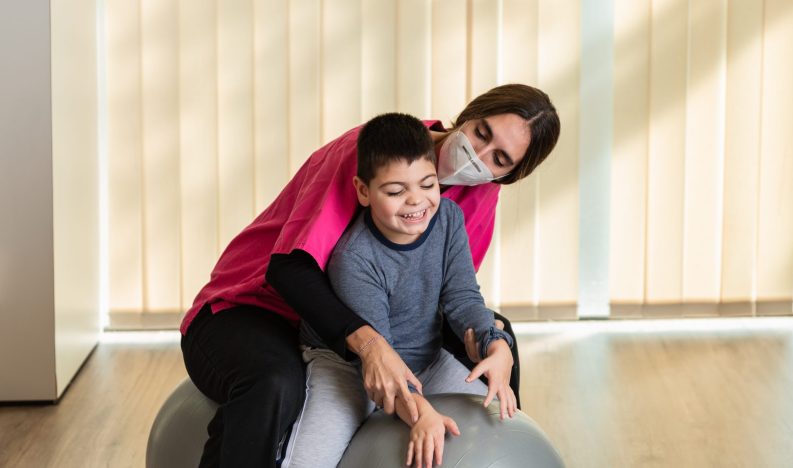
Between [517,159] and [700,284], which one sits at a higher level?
[517,159]

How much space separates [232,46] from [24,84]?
2.71ft

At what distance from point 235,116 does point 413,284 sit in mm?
1813

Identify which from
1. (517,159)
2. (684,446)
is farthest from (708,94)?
(517,159)

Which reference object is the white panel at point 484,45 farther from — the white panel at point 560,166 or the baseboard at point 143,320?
the baseboard at point 143,320

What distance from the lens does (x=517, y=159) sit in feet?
6.96

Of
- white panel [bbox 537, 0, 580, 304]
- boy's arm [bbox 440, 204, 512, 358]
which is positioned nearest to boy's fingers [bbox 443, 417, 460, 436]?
boy's arm [bbox 440, 204, 512, 358]

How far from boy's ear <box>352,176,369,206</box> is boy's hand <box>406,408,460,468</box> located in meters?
0.40

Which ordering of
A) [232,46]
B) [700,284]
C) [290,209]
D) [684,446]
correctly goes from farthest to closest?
[700,284] → [232,46] → [684,446] → [290,209]

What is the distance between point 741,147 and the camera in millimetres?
3830

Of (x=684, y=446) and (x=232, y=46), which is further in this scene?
(x=232, y=46)

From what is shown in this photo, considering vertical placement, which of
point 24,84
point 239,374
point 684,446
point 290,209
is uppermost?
point 24,84

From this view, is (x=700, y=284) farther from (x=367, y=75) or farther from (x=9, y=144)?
(x=9, y=144)

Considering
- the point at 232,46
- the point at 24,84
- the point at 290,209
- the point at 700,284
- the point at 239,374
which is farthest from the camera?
the point at 700,284

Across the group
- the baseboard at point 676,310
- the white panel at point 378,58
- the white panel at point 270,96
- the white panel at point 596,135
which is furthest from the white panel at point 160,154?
A: the white panel at point 596,135
